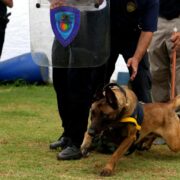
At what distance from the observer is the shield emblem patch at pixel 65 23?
17.5ft

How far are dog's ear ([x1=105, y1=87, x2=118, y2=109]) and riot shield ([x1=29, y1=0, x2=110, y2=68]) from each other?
53 centimetres

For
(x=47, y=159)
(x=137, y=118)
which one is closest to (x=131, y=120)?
(x=137, y=118)

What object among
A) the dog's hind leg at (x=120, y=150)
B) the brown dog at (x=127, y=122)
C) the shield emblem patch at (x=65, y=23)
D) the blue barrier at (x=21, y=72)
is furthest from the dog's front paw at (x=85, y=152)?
the blue barrier at (x=21, y=72)

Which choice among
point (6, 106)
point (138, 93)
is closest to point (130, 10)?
point (138, 93)

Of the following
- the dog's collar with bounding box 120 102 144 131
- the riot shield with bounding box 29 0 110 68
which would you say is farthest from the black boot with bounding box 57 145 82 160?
the riot shield with bounding box 29 0 110 68

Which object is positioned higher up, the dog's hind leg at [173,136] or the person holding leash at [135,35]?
the person holding leash at [135,35]

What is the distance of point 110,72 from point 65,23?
106 cm

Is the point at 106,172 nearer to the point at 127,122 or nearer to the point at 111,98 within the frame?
the point at 127,122

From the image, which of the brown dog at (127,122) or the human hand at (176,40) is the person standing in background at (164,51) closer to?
the human hand at (176,40)

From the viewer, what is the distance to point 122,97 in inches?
204

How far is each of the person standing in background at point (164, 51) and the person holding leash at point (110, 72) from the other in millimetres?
739

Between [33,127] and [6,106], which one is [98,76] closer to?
[33,127]

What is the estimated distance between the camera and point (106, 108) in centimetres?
507

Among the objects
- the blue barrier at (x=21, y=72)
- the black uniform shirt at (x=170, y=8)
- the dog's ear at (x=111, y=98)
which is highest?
the black uniform shirt at (x=170, y=8)
